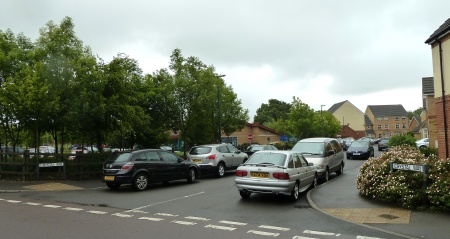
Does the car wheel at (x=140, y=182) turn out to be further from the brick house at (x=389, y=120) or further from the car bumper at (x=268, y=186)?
the brick house at (x=389, y=120)

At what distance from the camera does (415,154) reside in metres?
10.7

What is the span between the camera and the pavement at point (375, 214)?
23.7 feet

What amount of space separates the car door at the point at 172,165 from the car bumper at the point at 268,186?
4.69m

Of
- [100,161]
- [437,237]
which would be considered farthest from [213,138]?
[437,237]

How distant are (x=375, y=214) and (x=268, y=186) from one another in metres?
2.85

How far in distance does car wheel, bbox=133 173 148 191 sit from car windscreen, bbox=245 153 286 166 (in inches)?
174

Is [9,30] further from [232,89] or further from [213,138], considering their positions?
[232,89]

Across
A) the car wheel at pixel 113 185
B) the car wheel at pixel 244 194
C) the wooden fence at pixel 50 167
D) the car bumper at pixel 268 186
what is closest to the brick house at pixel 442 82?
A: the car bumper at pixel 268 186

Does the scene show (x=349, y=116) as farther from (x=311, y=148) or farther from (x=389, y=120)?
(x=311, y=148)

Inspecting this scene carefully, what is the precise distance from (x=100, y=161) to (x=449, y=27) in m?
15.3

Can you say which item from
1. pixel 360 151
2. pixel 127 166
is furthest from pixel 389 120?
pixel 127 166

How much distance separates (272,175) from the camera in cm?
1030

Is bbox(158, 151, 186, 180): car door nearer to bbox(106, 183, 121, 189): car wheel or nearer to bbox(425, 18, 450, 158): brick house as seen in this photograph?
bbox(106, 183, 121, 189): car wheel

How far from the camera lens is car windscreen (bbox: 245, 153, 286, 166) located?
35.3ft
